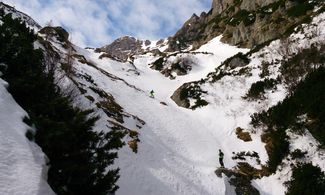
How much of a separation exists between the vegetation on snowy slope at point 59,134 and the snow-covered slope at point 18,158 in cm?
39

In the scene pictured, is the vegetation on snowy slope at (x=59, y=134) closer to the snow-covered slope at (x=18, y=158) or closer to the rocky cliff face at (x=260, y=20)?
the snow-covered slope at (x=18, y=158)

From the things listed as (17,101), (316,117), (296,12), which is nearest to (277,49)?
(296,12)

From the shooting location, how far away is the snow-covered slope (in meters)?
7.82

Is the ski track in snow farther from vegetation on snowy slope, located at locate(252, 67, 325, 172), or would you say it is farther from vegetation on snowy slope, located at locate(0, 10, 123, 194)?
vegetation on snowy slope, located at locate(0, 10, 123, 194)

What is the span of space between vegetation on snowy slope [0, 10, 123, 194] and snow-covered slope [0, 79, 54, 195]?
1.27 feet

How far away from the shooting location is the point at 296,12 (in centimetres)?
4816

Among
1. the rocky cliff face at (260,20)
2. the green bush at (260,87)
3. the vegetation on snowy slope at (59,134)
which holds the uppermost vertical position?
the rocky cliff face at (260,20)

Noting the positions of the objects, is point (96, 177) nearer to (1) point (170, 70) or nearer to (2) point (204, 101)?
(2) point (204, 101)

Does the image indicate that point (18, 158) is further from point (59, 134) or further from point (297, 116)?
point (297, 116)

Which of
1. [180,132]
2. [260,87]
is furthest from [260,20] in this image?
[180,132]

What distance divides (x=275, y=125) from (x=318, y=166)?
20.1 feet

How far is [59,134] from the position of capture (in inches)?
371

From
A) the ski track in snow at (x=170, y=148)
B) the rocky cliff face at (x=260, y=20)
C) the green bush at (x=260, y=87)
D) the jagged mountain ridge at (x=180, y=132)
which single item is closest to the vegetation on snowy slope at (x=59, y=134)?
the jagged mountain ridge at (x=180, y=132)

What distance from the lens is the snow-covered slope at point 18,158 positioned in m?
7.82
